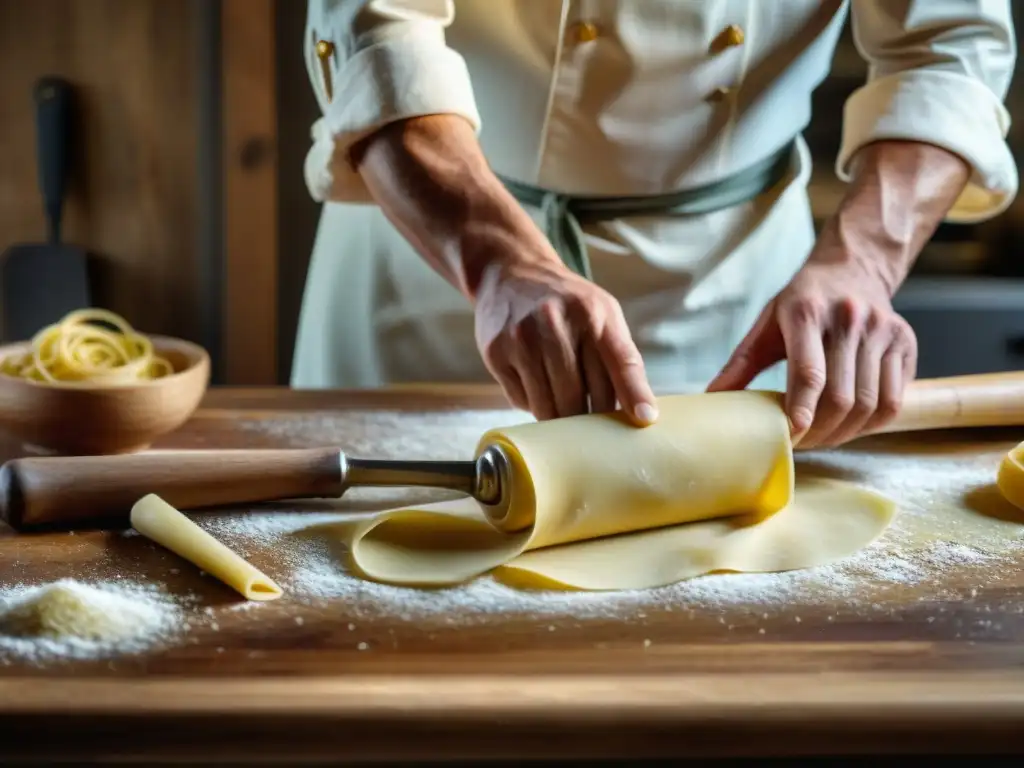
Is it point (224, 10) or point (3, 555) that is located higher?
point (224, 10)

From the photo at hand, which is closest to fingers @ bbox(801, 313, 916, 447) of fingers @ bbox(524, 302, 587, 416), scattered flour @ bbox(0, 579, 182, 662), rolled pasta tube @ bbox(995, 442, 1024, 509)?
rolled pasta tube @ bbox(995, 442, 1024, 509)

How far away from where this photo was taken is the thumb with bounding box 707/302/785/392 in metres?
1.00

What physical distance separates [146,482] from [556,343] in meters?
0.34

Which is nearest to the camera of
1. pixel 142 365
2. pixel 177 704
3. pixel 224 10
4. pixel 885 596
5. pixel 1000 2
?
pixel 177 704

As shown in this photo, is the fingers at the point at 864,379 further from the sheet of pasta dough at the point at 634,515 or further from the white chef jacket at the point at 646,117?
the white chef jacket at the point at 646,117

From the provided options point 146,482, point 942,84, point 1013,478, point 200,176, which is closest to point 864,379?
point 1013,478

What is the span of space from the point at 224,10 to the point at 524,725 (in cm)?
185

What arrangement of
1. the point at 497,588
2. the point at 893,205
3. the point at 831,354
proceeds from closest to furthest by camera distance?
1. the point at 497,588
2. the point at 831,354
3. the point at 893,205

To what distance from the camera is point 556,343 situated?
0.88m

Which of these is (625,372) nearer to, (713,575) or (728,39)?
(713,575)

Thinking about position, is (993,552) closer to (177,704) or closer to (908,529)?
(908,529)

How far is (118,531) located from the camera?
0.84 metres

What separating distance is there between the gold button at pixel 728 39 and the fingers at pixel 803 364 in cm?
36

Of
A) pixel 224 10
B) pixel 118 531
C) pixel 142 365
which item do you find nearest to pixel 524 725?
pixel 118 531
